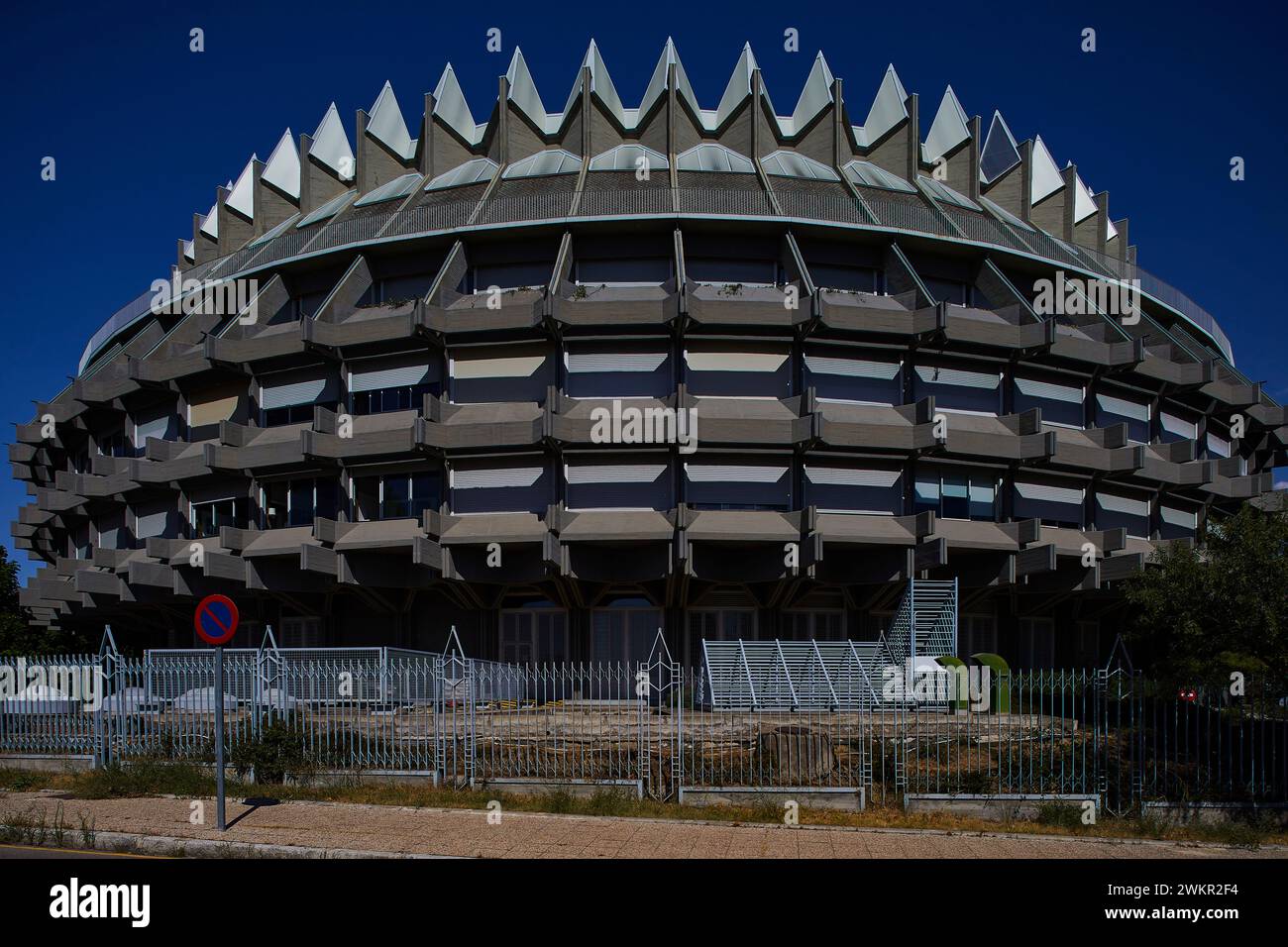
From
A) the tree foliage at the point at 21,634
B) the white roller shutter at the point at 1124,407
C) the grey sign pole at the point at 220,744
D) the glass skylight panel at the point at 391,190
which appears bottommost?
the tree foliage at the point at 21,634

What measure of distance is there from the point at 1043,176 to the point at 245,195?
3495 centimetres

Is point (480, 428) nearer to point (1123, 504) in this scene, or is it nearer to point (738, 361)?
point (738, 361)

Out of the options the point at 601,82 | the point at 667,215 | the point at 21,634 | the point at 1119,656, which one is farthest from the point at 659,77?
the point at 21,634

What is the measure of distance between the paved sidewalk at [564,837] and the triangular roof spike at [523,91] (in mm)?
32579

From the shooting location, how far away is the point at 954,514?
106ft

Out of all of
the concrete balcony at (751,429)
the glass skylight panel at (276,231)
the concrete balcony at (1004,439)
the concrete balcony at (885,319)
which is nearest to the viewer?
the concrete balcony at (751,429)

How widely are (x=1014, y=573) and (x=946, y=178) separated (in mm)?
18807

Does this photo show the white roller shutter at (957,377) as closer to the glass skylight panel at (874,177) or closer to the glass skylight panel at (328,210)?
the glass skylight panel at (874,177)

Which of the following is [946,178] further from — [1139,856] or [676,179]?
[1139,856]

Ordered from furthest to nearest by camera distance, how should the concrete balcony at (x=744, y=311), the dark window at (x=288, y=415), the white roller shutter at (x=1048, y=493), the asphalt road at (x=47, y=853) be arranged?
the dark window at (x=288, y=415) < the white roller shutter at (x=1048, y=493) < the concrete balcony at (x=744, y=311) < the asphalt road at (x=47, y=853)

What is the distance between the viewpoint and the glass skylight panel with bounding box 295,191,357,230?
39.0 metres

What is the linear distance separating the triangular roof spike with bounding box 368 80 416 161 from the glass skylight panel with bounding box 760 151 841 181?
14979 millimetres

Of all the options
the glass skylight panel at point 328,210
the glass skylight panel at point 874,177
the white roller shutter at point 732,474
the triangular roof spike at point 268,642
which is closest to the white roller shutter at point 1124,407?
the glass skylight panel at point 874,177

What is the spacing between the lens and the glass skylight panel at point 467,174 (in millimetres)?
38438
